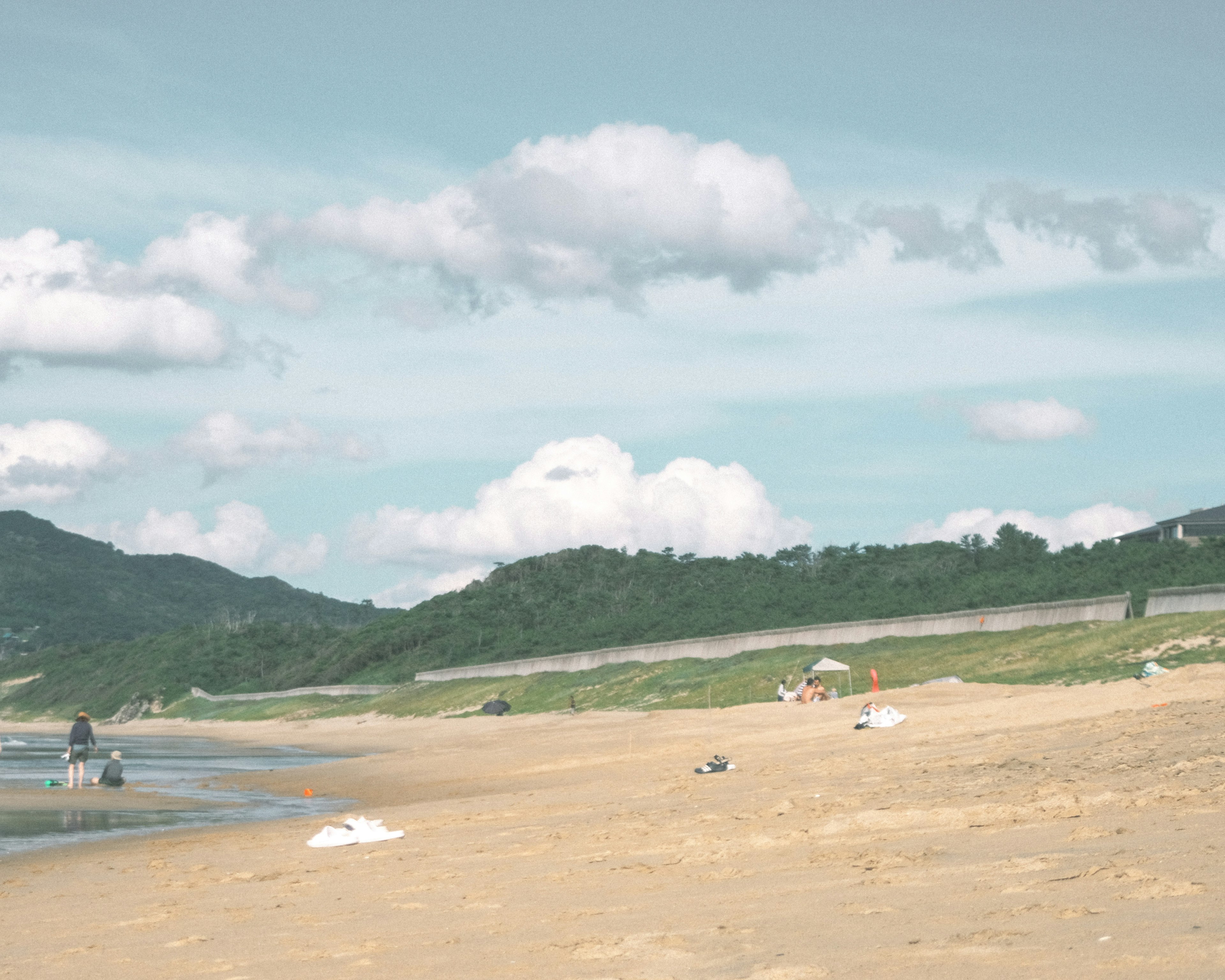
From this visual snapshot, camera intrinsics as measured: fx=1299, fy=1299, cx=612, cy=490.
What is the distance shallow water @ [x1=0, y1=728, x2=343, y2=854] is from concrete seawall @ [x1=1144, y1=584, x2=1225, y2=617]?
95.8ft

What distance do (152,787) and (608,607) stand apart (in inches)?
3680

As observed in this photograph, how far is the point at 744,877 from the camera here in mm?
11367

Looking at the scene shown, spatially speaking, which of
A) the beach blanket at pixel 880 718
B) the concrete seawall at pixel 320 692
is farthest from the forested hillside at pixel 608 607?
the beach blanket at pixel 880 718

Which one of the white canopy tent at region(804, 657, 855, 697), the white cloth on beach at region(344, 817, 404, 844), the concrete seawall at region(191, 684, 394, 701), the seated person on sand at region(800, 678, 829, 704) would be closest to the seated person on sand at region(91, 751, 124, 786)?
the white cloth on beach at region(344, 817, 404, 844)

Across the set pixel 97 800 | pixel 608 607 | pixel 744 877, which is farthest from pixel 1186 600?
pixel 608 607

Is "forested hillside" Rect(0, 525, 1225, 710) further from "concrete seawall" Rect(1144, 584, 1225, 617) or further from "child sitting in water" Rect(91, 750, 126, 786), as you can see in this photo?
"child sitting in water" Rect(91, 750, 126, 786)

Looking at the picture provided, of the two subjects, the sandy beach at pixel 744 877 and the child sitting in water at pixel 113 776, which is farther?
the child sitting in water at pixel 113 776

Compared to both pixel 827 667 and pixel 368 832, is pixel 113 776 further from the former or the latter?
pixel 827 667

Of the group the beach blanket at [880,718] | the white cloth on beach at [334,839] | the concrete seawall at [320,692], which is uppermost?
the beach blanket at [880,718]

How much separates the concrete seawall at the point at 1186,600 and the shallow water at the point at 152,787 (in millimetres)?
29211

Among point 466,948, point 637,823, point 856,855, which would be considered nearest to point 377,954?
point 466,948

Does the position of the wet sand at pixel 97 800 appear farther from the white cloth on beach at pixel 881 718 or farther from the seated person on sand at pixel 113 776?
the white cloth on beach at pixel 881 718

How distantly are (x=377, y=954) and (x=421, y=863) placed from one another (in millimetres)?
4702

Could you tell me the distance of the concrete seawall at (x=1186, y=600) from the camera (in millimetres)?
41969
